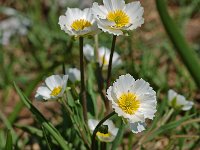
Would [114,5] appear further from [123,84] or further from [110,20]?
[123,84]

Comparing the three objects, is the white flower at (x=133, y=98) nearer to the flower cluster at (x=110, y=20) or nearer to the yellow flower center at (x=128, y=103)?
the yellow flower center at (x=128, y=103)

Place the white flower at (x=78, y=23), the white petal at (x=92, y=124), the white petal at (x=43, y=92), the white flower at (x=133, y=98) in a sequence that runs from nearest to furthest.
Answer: the white flower at (x=133, y=98)
the white flower at (x=78, y=23)
the white petal at (x=43, y=92)
the white petal at (x=92, y=124)

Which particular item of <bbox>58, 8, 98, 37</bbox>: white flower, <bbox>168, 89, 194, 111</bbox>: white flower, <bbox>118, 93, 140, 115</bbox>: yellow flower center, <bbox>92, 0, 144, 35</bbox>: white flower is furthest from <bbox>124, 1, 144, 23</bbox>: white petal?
<bbox>168, 89, 194, 111</bbox>: white flower

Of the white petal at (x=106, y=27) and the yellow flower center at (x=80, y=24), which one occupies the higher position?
the yellow flower center at (x=80, y=24)

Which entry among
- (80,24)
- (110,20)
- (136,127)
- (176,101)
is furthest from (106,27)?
(176,101)

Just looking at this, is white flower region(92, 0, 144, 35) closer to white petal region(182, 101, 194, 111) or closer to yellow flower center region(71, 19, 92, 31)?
yellow flower center region(71, 19, 92, 31)

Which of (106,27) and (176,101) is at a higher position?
(106,27)

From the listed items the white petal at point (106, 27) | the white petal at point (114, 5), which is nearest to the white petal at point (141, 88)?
the white petal at point (106, 27)
